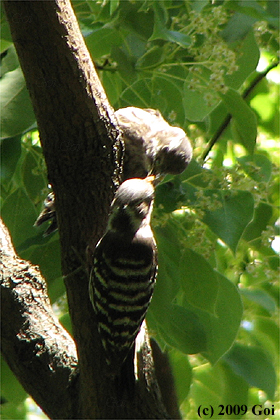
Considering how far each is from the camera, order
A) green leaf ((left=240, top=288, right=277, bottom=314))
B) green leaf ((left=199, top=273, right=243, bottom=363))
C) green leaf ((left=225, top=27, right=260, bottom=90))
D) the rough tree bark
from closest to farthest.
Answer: the rough tree bark < green leaf ((left=199, top=273, right=243, bottom=363)) < green leaf ((left=225, top=27, right=260, bottom=90)) < green leaf ((left=240, top=288, right=277, bottom=314))

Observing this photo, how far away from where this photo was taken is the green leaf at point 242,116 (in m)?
2.04

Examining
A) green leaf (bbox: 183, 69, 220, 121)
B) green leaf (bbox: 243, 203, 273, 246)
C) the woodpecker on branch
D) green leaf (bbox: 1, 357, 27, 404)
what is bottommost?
green leaf (bbox: 1, 357, 27, 404)

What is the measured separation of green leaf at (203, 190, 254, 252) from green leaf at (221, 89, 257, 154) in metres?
0.24

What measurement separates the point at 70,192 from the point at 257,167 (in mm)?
730

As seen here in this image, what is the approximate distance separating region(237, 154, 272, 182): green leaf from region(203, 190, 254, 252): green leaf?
19 cm

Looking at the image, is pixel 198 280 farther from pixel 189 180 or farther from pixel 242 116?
pixel 242 116

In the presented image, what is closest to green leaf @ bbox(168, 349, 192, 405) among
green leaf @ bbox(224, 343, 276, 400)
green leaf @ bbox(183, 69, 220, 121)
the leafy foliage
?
the leafy foliage

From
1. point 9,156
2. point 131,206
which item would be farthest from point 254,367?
point 9,156

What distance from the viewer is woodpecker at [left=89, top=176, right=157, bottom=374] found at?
1811 millimetres

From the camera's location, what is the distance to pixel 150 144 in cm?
258

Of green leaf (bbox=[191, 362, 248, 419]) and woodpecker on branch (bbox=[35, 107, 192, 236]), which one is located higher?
woodpecker on branch (bbox=[35, 107, 192, 236])

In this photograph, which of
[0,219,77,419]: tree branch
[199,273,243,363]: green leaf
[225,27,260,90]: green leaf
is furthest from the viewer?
[225,27,260,90]: green leaf

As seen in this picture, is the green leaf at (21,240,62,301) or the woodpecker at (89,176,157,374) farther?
the green leaf at (21,240,62,301)

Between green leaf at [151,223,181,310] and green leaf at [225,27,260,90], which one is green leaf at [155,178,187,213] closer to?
green leaf at [151,223,181,310]
